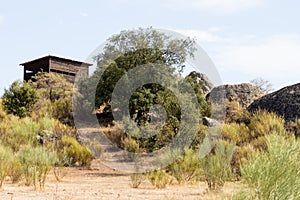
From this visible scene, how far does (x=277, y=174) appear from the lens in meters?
3.96

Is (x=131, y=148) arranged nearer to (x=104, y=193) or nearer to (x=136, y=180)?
(x=136, y=180)

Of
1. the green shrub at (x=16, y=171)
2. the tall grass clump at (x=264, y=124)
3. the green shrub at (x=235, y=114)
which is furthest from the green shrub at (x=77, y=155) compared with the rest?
the green shrub at (x=235, y=114)

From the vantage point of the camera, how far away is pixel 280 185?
3939 millimetres

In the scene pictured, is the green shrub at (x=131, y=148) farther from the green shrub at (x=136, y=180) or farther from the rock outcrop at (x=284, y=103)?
the rock outcrop at (x=284, y=103)

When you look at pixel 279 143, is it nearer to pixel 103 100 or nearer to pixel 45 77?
pixel 103 100

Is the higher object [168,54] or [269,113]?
Answer: [168,54]

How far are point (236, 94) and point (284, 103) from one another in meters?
5.07

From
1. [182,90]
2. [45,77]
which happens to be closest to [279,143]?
[182,90]

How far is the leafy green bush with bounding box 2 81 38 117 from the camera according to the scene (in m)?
20.5

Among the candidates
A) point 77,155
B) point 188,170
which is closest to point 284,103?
point 77,155

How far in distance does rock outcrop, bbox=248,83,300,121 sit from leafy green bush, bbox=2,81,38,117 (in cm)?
954

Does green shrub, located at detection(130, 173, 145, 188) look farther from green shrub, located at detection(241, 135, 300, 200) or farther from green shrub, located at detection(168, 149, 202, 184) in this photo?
green shrub, located at detection(241, 135, 300, 200)

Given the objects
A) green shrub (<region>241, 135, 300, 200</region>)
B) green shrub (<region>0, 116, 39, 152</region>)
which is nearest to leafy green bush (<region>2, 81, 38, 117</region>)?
green shrub (<region>0, 116, 39, 152</region>)

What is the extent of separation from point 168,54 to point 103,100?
3.54 meters
